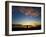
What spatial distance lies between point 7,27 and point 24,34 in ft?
0.98

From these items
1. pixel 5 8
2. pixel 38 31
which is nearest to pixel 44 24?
pixel 38 31

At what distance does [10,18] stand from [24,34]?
1.13ft

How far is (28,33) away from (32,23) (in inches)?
7.0

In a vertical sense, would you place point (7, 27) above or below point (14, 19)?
below

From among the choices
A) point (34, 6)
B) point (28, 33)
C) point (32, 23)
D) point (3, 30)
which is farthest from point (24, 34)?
point (34, 6)

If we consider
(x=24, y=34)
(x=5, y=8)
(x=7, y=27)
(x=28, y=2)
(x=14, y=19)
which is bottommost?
(x=24, y=34)

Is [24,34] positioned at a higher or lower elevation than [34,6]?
lower

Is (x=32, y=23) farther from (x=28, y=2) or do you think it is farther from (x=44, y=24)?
(x=28, y=2)

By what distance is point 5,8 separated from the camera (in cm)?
169

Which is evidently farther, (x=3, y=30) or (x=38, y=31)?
(x=38, y=31)

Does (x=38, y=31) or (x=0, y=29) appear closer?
(x=0, y=29)

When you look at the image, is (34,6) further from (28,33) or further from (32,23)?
(28,33)

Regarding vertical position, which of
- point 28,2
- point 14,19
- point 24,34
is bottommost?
point 24,34

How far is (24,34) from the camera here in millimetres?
1745
